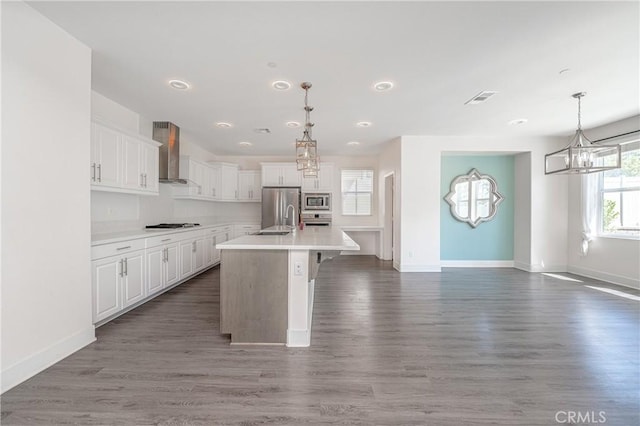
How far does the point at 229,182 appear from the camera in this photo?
21.4ft

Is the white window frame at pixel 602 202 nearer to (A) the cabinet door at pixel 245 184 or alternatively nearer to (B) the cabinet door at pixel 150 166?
(A) the cabinet door at pixel 245 184

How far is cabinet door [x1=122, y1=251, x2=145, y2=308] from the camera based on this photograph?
3025 mm

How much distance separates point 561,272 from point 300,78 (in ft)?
20.0

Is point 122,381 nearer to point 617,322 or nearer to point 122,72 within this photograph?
point 122,72

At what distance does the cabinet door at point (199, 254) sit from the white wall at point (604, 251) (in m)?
7.04

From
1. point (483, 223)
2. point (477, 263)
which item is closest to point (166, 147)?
point (483, 223)

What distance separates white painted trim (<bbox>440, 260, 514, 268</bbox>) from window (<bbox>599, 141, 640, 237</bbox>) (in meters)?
1.65

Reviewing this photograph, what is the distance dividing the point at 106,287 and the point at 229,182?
408cm

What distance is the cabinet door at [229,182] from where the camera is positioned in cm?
642

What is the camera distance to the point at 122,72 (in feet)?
9.28

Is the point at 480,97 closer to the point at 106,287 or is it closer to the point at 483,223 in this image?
the point at 483,223

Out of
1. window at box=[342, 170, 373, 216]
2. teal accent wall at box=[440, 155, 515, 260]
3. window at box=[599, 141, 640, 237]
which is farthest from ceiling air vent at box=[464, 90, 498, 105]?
window at box=[342, 170, 373, 216]

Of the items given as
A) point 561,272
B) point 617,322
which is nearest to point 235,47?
point 617,322

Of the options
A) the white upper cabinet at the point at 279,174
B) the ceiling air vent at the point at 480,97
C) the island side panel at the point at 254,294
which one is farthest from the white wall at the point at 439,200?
the island side panel at the point at 254,294
